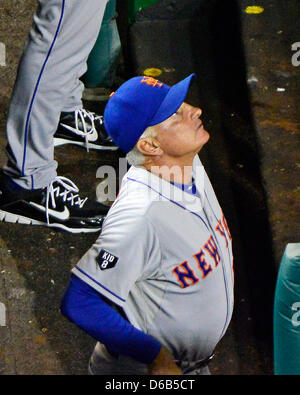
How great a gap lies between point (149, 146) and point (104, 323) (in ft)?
2.20

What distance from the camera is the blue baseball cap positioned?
11.0 ft

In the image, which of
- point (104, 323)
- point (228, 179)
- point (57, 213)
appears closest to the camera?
point (104, 323)

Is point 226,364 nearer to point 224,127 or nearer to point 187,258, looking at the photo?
point 187,258

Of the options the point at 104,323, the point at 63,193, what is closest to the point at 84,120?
the point at 63,193

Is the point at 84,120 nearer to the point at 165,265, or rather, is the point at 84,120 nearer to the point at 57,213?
the point at 57,213

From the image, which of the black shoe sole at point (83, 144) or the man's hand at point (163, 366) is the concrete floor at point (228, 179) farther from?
the man's hand at point (163, 366)

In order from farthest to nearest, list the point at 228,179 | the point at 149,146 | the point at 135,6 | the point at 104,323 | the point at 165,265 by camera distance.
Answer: the point at 135,6 < the point at 228,179 < the point at 149,146 < the point at 165,265 < the point at 104,323

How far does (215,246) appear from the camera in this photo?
3443 millimetres

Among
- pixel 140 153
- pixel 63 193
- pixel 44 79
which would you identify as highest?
pixel 140 153

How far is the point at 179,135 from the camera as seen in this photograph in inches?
133

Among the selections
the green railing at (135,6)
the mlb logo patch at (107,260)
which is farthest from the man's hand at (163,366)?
the green railing at (135,6)

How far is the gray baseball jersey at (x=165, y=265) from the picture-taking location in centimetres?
315

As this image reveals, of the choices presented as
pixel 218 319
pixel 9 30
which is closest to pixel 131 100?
pixel 218 319

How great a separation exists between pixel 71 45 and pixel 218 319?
1.48 metres
